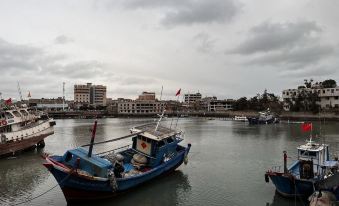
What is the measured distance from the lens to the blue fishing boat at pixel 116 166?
64.4 ft

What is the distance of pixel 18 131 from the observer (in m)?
41.7

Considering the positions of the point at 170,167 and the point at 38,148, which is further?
the point at 38,148

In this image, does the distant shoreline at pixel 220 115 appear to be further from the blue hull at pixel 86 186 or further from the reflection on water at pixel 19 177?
the blue hull at pixel 86 186

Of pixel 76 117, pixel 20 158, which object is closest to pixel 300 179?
pixel 20 158

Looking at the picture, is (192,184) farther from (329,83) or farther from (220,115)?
(220,115)

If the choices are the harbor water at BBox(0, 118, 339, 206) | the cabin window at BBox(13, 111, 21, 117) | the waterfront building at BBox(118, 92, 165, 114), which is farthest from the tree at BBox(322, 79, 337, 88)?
the cabin window at BBox(13, 111, 21, 117)

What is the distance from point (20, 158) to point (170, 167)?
20.0 meters

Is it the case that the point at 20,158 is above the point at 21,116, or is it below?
below

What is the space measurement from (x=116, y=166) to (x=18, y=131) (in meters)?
24.8

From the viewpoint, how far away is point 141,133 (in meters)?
26.9

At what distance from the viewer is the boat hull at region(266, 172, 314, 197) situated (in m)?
20.1

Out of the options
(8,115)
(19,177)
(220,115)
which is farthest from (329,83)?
(19,177)

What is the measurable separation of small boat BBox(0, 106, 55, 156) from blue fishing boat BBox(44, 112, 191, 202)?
18309 mm

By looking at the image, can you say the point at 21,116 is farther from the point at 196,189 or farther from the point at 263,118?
the point at 263,118
